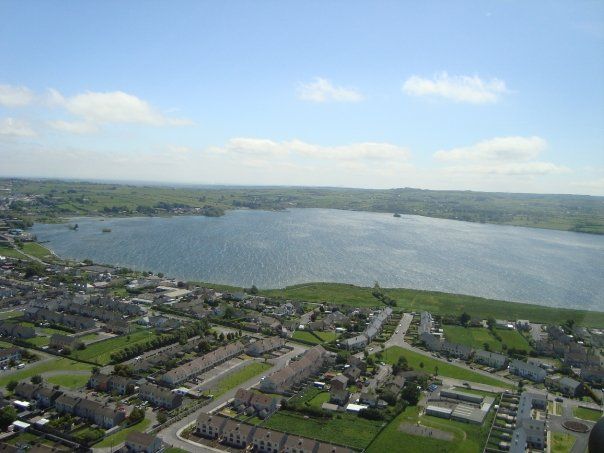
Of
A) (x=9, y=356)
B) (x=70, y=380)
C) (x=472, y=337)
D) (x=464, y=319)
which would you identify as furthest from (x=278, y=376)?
(x=464, y=319)

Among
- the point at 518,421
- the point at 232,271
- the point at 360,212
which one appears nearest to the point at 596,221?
the point at 360,212

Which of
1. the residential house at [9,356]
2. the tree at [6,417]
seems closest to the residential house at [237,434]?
the tree at [6,417]

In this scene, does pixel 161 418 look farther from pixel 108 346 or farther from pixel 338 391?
pixel 108 346

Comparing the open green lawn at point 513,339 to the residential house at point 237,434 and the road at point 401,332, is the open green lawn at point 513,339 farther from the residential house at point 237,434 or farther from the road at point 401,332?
the residential house at point 237,434

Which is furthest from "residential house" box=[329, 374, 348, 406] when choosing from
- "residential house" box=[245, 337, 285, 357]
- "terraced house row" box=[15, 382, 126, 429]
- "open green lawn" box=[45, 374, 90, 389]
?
"open green lawn" box=[45, 374, 90, 389]

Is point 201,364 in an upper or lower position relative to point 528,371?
lower

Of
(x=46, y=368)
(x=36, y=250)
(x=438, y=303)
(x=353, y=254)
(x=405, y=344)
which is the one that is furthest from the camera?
(x=353, y=254)
